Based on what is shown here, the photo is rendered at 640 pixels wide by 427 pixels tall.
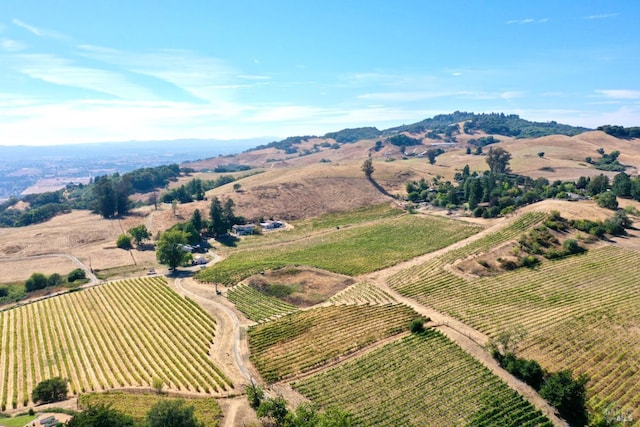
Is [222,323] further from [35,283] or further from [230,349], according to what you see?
[35,283]

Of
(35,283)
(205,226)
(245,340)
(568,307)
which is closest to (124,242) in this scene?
(205,226)

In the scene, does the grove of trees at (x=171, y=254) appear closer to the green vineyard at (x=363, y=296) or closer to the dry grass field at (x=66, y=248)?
the dry grass field at (x=66, y=248)

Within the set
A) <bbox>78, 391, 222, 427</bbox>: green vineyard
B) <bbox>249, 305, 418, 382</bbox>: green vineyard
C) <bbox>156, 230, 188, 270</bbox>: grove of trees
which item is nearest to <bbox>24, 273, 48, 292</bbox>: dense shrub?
<bbox>156, 230, 188, 270</bbox>: grove of trees

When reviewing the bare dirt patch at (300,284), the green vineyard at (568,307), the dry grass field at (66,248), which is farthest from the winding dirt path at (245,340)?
the dry grass field at (66,248)

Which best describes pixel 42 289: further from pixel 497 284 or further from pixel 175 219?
pixel 497 284

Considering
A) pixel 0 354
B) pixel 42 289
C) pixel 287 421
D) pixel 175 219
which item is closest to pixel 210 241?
pixel 175 219

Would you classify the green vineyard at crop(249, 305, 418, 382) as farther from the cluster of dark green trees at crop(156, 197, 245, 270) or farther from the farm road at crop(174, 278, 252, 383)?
the cluster of dark green trees at crop(156, 197, 245, 270)
